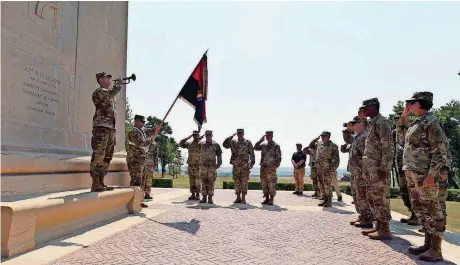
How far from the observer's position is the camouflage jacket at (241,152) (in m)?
10.6

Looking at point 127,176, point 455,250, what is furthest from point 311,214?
point 127,176

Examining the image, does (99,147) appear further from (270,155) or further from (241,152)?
(270,155)

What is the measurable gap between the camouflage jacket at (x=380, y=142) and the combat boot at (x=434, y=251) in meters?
1.30

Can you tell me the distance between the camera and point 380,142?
5.70 m

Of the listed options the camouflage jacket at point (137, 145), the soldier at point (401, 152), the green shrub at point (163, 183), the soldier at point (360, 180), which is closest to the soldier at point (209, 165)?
the camouflage jacket at point (137, 145)

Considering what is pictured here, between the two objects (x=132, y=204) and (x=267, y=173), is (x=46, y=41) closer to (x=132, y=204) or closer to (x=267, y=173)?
(x=132, y=204)

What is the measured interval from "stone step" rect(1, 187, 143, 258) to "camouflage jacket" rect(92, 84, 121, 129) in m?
1.27

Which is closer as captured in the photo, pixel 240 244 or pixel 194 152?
pixel 240 244

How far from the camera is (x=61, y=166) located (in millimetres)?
6469

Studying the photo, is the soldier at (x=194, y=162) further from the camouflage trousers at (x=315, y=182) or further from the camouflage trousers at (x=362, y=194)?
the camouflage trousers at (x=362, y=194)

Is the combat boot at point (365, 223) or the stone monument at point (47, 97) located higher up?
the stone monument at point (47, 97)

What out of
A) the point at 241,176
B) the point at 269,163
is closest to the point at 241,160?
the point at 241,176

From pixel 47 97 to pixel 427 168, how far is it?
21.0ft

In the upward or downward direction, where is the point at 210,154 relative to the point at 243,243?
upward
